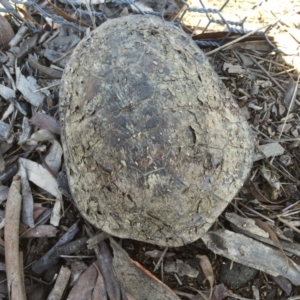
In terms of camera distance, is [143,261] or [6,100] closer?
[143,261]

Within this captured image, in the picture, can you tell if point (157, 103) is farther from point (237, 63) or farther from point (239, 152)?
point (237, 63)

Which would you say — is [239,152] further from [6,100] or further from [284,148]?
[6,100]

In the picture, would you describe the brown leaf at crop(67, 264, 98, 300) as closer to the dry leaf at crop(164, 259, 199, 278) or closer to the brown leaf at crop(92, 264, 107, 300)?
the brown leaf at crop(92, 264, 107, 300)

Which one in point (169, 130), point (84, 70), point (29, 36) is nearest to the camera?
point (169, 130)

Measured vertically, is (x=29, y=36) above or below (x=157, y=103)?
below

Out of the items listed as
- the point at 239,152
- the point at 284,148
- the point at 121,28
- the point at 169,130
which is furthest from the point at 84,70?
the point at 284,148

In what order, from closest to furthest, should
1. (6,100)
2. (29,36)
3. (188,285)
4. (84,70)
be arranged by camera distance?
(84,70)
(188,285)
(6,100)
(29,36)

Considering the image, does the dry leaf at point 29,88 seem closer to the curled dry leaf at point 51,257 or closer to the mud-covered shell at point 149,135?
the mud-covered shell at point 149,135

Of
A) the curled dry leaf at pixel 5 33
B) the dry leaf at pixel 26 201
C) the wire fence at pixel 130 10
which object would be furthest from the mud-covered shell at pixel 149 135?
the curled dry leaf at pixel 5 33

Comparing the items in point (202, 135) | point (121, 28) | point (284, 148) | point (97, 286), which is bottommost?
point (97, 286)
